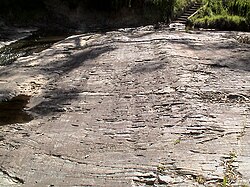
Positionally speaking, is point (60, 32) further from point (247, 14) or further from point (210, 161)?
point (210, 161)

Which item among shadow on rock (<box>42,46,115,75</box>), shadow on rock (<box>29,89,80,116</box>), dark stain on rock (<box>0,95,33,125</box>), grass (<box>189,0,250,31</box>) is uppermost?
grass (<box>189,0,250,31</box>)

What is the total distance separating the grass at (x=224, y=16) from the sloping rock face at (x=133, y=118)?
22.4 feet

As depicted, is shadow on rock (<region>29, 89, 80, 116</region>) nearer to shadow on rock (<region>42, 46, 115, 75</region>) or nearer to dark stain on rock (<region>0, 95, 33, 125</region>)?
dark stain on rock (<region>0, 95, 33, 125</region>)

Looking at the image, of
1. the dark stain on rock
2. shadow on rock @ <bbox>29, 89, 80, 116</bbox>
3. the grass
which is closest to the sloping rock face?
shadow on rock @ <bbox>29, 89, 80, 116</bbox>

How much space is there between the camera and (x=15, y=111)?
31.7 ft

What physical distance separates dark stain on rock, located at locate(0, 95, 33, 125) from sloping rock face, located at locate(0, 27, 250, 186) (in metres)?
0.21

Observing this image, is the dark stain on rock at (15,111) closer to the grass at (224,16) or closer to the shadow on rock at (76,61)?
the shadow on rock at (76,61)

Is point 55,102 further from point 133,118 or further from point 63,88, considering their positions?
point 133,118

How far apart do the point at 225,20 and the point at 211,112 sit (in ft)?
42.5

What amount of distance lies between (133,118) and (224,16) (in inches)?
542

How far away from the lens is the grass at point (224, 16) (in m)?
19.6

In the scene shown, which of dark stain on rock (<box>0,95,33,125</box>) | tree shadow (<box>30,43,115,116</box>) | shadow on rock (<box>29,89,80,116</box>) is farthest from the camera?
tree shadow (<box>30,43,115,116</box>)

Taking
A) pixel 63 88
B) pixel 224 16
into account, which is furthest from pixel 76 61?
pixel 224 16

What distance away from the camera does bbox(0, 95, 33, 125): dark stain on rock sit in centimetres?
903
